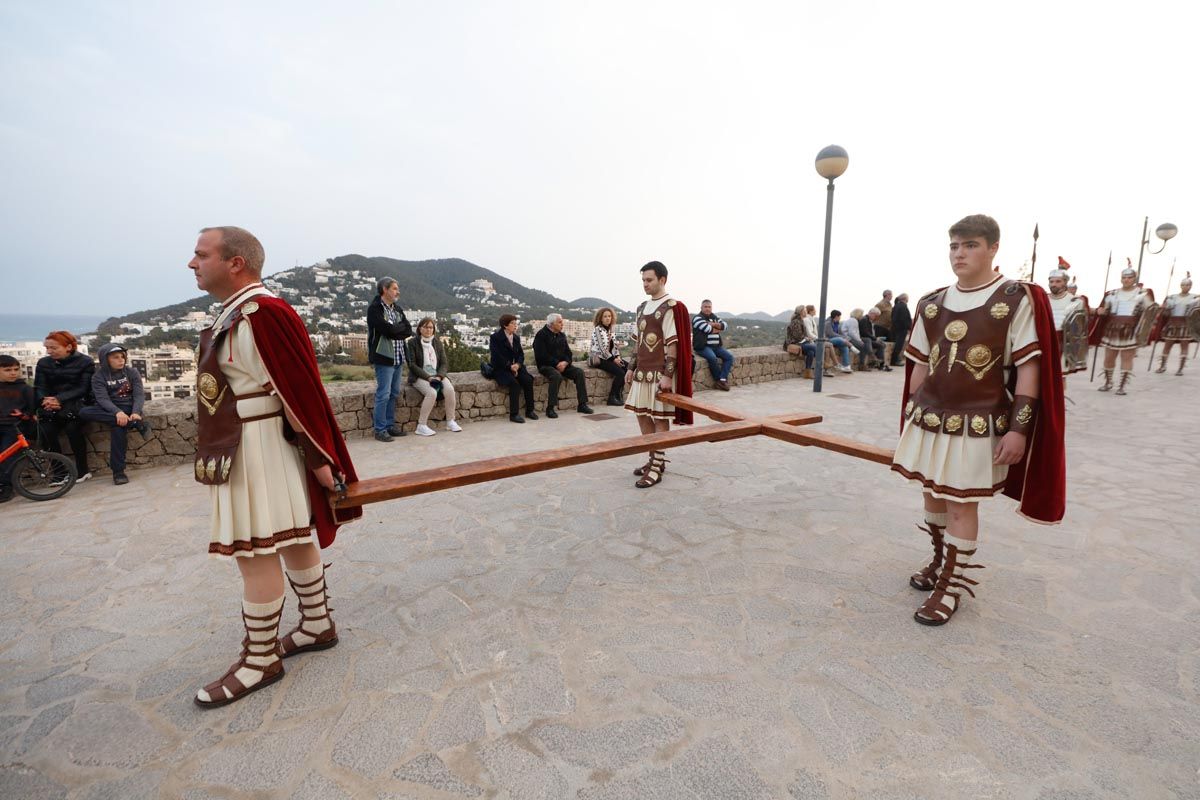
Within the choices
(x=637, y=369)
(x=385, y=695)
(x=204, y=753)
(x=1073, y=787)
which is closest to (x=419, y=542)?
(x=385, y=695)

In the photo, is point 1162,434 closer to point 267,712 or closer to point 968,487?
point 968,487

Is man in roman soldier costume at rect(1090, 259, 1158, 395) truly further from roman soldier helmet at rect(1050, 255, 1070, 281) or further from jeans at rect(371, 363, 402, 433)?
jeans at rect(371, 363, 402, 433)

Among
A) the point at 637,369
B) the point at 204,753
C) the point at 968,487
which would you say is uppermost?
the point at 637,369

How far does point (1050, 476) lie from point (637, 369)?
2.91 meters

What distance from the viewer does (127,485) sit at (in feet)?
15.6

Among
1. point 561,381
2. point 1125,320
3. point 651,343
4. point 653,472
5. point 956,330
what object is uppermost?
point 1125,320

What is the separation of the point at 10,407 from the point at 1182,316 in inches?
631

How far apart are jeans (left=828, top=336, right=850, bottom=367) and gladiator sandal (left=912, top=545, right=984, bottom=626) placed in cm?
972

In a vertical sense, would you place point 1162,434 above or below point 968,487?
below

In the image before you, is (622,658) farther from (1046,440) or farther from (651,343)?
(651,343)

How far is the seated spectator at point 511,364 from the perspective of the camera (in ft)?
23.9

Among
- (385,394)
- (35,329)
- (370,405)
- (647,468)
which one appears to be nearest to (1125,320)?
(647,468)

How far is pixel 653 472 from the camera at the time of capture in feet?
15.6

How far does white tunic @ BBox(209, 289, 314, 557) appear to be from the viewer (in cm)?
200
